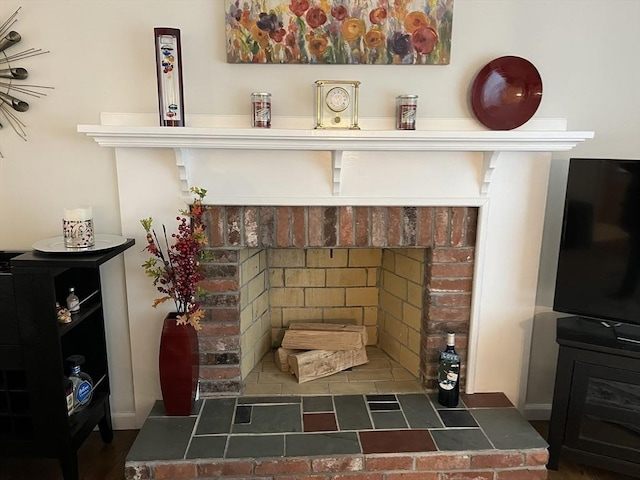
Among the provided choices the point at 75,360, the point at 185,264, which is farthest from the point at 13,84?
the point at 75,360

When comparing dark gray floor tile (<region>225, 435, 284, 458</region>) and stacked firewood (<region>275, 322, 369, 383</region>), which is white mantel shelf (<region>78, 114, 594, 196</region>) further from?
dark gray floor tile (<region>225, 435, 284, 458</region>)

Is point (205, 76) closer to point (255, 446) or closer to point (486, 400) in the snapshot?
point (255, 446)

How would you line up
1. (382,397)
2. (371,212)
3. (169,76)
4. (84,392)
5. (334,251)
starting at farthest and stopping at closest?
(334,251) < (382,397) < (371,212) < (84,392) < (169,76)

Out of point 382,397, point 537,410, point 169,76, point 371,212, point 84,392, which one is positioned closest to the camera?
point 169,76

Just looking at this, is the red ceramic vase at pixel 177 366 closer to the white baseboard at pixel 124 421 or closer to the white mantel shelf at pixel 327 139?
the white baseboard at pixel 124 421

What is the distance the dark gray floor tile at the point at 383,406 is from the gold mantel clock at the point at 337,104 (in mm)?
1149

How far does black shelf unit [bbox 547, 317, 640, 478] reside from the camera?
177 cm

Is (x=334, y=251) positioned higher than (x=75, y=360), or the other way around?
(x=334, y=251)

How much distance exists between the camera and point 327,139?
170 cm

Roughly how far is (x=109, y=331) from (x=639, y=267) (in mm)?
2172

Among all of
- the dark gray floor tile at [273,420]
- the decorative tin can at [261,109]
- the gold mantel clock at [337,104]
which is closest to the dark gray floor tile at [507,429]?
the dark gray floor tile at [273,420]

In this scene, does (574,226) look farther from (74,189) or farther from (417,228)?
(74,189)

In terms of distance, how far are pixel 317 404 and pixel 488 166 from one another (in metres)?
1.21

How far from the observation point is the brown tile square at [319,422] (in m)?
1.83
